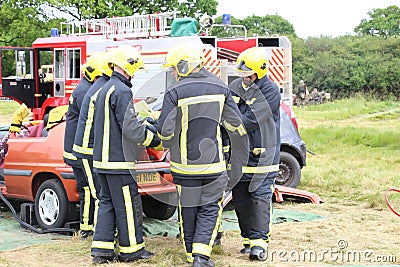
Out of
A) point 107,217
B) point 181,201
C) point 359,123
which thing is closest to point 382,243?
point 181,201

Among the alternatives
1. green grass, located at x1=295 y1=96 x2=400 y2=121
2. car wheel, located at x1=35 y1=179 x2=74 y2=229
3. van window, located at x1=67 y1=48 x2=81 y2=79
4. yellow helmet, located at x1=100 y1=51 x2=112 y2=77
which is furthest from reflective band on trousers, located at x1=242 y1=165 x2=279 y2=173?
green grass, located at x1=295 y1=96 x2=400 y2=121

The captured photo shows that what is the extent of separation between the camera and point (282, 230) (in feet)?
24.9

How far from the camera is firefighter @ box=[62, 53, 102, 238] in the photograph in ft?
23.5

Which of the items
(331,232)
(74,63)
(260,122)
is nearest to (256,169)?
(260,122)

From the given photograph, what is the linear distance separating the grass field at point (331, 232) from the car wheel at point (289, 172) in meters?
0.51

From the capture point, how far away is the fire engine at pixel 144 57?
11.8m

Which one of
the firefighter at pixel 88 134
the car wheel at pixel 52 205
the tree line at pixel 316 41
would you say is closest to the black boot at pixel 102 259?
A: the firefighter at pixel 88 134

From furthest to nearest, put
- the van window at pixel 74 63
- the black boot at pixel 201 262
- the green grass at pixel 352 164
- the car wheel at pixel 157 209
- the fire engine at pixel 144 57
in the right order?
the van window at pixel 74 63
the fire engine at pixel 144 57
the green grass at pixel 352 164
the car wheel at pixel 157 209
the black boot at pixel 201 262

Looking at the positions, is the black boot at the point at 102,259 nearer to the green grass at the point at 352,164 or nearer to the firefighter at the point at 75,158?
the firefighter at the point at 75,158

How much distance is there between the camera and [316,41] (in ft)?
161

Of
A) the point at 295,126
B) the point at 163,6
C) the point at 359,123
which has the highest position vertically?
the point at 163,6

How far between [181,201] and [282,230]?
1965 mm

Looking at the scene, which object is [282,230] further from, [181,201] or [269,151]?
[181,201]

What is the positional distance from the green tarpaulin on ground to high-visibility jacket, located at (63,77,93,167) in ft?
2.88
